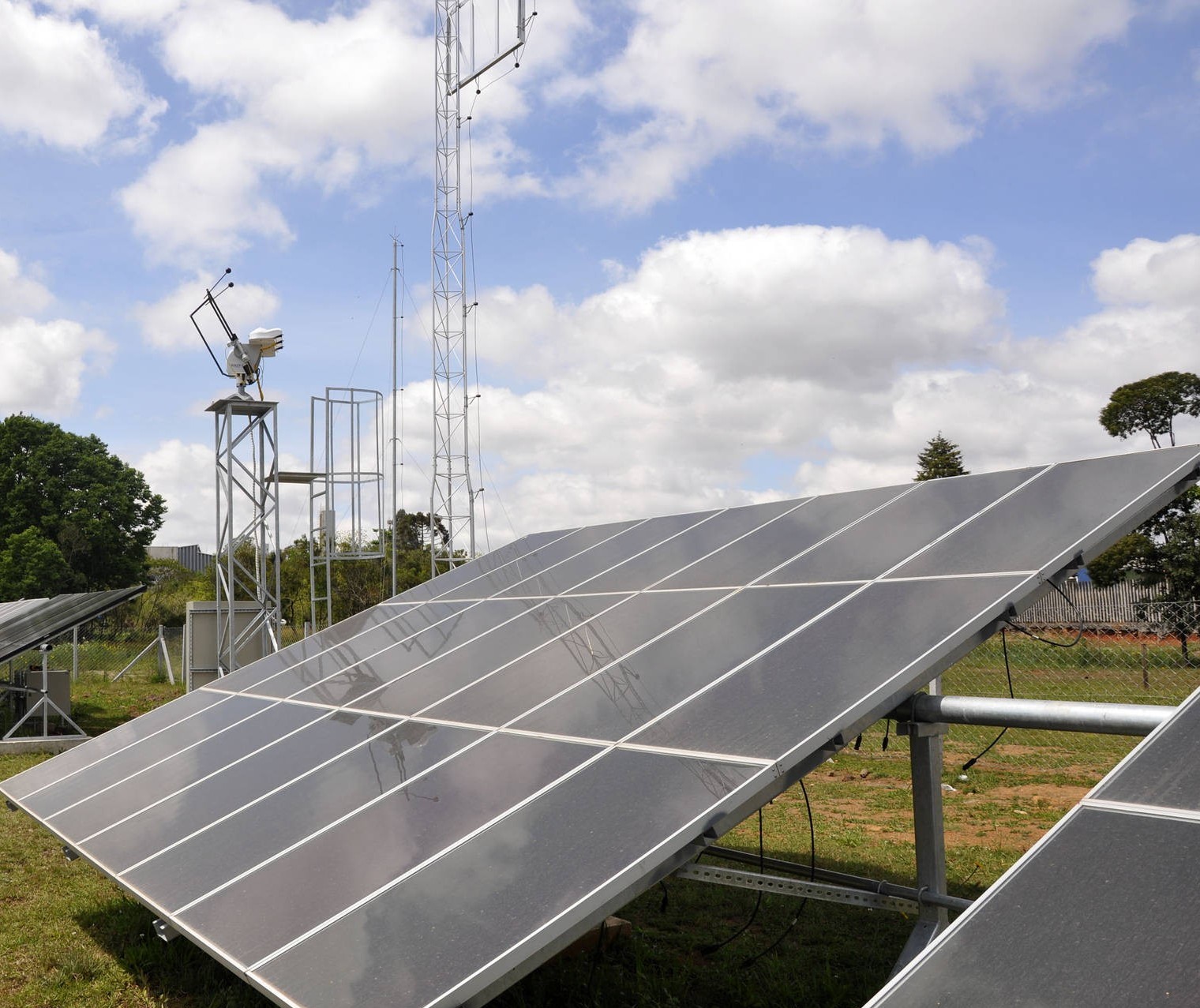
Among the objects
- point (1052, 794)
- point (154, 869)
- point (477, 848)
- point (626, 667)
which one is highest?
point (626, 667)

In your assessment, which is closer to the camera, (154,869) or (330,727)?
(154,869)

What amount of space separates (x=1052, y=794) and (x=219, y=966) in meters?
9.27

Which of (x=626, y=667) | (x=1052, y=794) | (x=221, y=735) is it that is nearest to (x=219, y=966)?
(x=221, y=735)

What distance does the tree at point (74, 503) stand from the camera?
184ft

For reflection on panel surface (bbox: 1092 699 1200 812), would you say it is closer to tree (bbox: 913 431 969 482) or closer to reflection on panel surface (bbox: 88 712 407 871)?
reflection on panel surface (bbox: 88 712 407 871)

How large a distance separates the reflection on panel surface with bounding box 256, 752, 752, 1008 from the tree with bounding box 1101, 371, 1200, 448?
134 feet

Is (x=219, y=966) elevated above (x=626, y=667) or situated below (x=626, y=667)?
below

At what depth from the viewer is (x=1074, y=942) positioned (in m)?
2.46

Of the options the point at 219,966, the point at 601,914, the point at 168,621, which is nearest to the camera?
the point at 601,914

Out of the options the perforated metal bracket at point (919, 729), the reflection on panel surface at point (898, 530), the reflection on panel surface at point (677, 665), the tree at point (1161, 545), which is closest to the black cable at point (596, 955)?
the reflection on panel surface at point (677, 665)

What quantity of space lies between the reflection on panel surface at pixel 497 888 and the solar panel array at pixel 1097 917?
1.26 metres

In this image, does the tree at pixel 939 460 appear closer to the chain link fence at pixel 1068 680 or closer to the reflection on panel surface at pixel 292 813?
the chain link fence at pixel 1068 680

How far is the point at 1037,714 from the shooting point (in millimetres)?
4492

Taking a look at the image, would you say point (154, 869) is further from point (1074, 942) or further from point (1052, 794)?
point (1052, 794)
